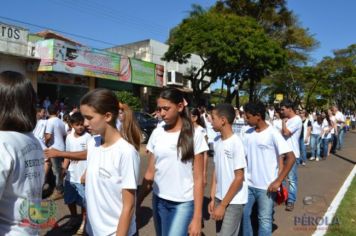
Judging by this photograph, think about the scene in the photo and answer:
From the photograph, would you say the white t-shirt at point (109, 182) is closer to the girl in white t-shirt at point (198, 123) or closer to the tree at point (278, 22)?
the girl in white t-shirt at point (198, 123)

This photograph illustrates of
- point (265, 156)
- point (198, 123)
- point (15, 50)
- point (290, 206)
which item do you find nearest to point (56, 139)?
point (198, 123)

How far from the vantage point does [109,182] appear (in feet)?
8.09

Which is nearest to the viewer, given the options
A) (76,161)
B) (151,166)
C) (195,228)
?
(195,228)

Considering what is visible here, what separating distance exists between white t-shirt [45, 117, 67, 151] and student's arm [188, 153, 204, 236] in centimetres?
490

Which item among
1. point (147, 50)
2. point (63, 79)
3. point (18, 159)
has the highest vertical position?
point (147, 50)

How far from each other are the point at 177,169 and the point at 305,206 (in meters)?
4.74

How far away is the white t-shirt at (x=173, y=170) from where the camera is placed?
125 inches

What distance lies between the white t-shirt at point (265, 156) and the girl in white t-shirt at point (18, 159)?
274cm

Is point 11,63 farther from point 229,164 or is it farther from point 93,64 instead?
point 229,164

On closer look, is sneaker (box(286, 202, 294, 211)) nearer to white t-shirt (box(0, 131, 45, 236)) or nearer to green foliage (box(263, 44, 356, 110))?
white t-shirt (box(0, 131, 45, 236))

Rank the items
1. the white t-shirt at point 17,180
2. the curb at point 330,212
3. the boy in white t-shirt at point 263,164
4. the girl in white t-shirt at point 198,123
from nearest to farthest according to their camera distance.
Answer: the white t-shirt at point 17,180, the girl in white t-shirt at point 198,123, the boy in white t-shirt at point 263,164, the curb at point 330,212

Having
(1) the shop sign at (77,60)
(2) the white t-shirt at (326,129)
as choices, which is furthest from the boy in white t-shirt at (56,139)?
(1) the shop sign at (77,60)

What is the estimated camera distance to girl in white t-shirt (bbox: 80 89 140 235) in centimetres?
243

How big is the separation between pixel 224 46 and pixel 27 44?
40.9 ft
